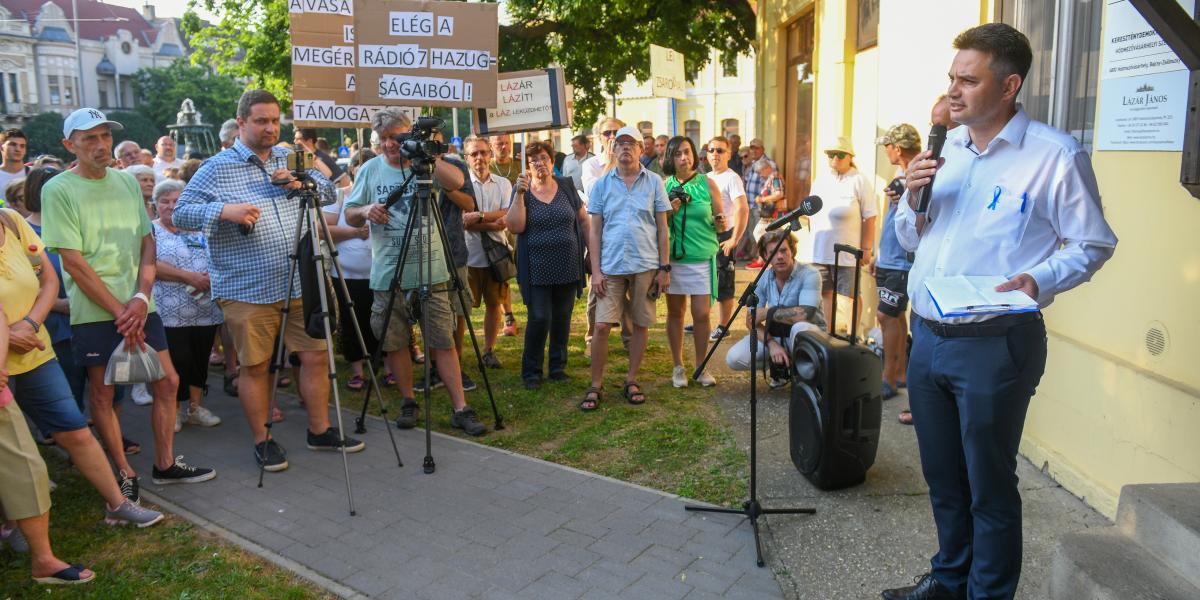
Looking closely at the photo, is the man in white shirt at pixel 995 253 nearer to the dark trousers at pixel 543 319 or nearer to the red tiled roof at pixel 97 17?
the dark trousers at pixel 543 319

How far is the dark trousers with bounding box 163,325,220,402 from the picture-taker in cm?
582

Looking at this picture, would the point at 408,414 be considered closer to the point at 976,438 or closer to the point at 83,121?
the point at 83,121

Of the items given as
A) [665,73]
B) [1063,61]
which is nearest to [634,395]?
[1063,61]

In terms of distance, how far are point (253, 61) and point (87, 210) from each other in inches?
630

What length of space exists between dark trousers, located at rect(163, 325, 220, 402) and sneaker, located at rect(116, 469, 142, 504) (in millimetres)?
1195

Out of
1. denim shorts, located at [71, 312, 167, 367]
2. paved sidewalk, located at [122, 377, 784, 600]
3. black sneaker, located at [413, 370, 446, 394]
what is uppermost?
denim shorts, located at [71, 312, 167, 367]

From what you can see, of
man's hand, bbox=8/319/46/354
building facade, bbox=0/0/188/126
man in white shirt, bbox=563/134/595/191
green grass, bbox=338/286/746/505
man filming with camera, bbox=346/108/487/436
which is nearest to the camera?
man's hand, bbox=8/319/46/354

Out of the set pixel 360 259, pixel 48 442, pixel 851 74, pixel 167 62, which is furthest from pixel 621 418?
pixel 167 62

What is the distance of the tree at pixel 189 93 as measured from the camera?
62250 mm

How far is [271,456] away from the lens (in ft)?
17.3

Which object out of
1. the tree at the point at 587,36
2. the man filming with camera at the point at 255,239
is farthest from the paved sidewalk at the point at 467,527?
the tree at the point at 587,36

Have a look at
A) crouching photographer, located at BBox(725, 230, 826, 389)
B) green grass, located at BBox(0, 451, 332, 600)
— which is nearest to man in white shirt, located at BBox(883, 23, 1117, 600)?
green grass, located at BBox(0, 451, 332, 600)

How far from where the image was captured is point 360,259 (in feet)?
22.6

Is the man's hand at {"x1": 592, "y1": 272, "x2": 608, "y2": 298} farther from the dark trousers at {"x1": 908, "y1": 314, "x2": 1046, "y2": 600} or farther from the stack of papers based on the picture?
the stack of papers
